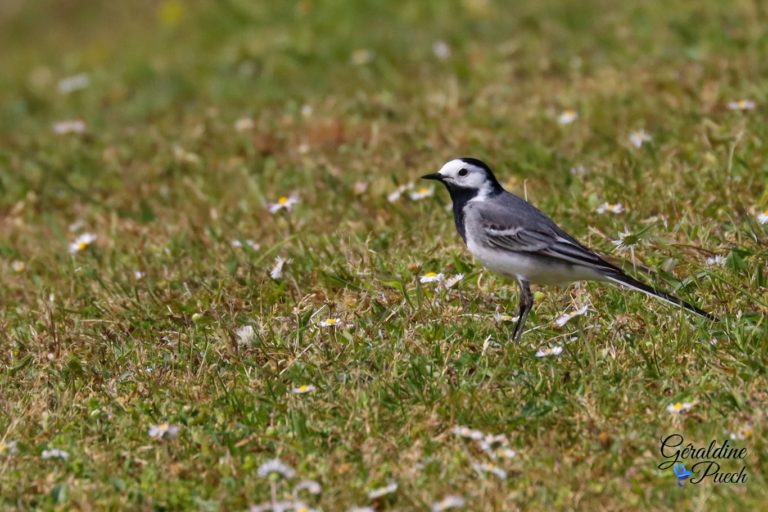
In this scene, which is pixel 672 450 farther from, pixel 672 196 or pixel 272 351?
pixel 672 196

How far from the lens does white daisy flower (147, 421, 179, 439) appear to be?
186 inches

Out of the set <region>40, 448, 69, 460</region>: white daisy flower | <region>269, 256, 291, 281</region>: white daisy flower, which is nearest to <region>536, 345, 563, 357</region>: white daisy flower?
<region>269, 256, 291, 281</region>: white daisy flower

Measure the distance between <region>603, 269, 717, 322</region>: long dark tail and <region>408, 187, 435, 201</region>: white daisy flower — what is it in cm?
216

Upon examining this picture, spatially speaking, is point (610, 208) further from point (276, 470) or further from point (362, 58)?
point (362, 58)

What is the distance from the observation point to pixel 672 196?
6727 millimetres

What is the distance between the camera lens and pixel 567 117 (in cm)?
841

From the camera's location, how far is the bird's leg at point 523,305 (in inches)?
212

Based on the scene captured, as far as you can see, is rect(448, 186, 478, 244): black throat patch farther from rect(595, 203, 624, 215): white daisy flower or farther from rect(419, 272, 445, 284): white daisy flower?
rect(595, 203, 624, 215): white daisy flower

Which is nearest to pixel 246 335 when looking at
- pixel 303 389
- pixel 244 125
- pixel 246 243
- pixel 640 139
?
pixel 303 389

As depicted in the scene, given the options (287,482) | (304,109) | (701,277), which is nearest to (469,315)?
(701,277)

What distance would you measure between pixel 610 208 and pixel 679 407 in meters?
2.29

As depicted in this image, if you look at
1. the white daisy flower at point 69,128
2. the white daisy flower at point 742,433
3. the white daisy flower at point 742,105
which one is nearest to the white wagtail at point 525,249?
the white daisy flower at point 742,433

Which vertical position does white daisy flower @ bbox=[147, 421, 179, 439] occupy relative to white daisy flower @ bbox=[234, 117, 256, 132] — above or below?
above

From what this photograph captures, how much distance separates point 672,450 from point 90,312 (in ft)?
10.8
